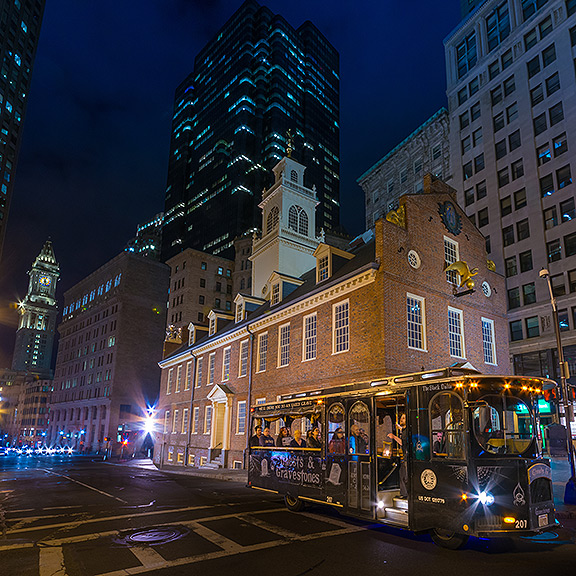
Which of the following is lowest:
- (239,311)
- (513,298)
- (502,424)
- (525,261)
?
(502,424)

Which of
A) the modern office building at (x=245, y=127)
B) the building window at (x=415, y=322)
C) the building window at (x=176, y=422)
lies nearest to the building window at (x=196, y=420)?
the building window at (x=176, y=422)

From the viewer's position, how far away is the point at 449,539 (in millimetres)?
8883

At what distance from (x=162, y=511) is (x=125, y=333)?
74341mm

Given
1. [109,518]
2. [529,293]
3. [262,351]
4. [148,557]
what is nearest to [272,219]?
[262,351]

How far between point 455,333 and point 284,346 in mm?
9602

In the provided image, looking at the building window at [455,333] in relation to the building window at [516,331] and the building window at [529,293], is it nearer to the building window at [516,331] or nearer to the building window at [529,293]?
the building window at [516,331]

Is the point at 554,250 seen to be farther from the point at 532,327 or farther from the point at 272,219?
the point at 272,219

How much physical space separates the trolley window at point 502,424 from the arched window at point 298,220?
96.3ft

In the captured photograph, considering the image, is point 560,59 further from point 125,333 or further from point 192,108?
point 192,108

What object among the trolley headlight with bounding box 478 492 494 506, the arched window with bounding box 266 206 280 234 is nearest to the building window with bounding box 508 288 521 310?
the arched window with bounding box 266 206 280 234

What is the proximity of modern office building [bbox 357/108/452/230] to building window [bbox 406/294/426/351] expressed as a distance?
1512 inches

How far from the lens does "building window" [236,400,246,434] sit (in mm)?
28906

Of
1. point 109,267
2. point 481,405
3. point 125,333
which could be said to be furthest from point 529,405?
point 109,267

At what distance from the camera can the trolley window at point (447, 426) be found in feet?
29.4
